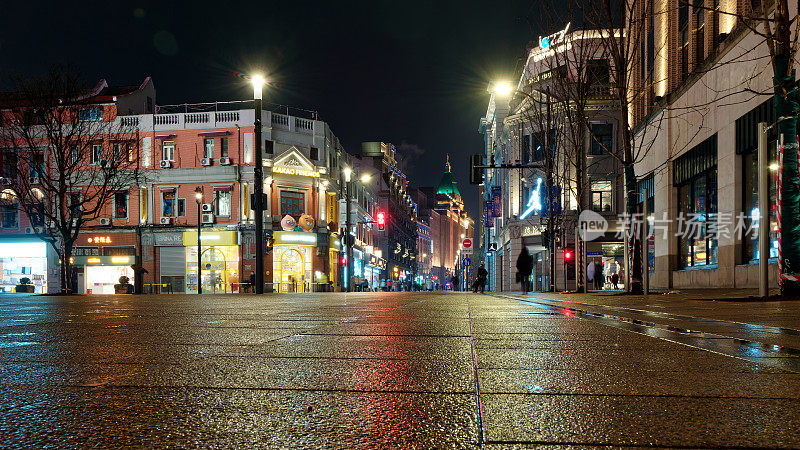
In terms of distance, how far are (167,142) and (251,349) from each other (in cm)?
4410

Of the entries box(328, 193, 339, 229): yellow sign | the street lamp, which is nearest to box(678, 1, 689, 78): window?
the street lamp

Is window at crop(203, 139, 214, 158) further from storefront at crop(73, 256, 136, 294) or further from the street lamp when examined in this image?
the street lamp

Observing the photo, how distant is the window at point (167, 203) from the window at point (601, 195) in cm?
2887

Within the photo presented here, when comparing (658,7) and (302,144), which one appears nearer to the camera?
(658,7)

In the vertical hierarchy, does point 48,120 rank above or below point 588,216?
above

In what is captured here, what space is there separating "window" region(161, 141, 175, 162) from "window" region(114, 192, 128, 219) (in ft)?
13.4

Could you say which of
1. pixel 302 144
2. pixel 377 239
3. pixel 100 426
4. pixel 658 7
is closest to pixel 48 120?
pixel 302 144

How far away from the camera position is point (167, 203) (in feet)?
147

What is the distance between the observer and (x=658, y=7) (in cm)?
2614

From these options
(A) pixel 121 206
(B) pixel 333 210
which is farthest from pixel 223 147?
(B) pixel 333 210

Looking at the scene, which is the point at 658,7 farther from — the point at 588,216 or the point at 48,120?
the point at 48,120

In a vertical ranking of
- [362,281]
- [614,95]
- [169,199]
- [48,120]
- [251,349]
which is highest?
[614,95]

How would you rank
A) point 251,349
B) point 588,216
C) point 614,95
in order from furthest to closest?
point 614,95
point 588,216
point 251,349

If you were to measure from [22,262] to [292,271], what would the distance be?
63.3 ft
